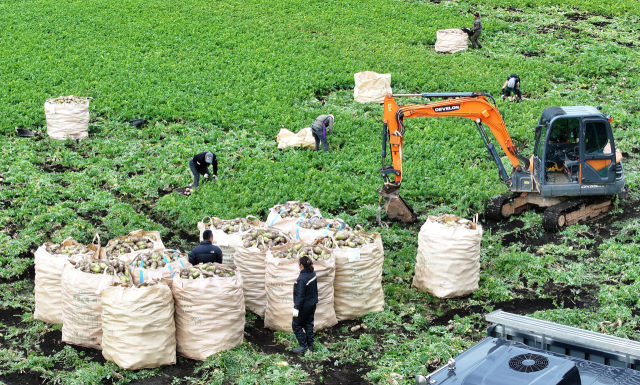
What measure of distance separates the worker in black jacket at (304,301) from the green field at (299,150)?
0.28m

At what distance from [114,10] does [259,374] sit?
22957 millimetres

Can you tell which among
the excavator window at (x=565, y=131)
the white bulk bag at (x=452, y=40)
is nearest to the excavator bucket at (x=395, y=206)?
the excavator window at (x=565, y=131)

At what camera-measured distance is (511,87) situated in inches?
732

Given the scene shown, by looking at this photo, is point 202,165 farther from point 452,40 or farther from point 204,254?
point 452,40

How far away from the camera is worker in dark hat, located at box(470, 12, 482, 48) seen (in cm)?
2328

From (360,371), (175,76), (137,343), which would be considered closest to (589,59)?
(175,76)

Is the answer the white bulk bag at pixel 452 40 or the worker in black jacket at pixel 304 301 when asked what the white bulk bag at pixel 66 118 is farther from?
the white bulk bag at pixel 452 40

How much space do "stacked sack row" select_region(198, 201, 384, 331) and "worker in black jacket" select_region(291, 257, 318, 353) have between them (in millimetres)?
399

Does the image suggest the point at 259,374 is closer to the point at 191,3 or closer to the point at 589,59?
the point at 589,59

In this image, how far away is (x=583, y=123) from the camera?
11812 millimetres

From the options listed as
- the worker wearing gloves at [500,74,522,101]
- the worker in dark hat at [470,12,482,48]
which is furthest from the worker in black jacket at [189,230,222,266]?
the worker in dark hat at [470,12,482,48]

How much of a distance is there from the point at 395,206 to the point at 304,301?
4642mm

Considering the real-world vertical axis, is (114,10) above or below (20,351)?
above

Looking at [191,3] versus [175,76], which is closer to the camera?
[175,76]
